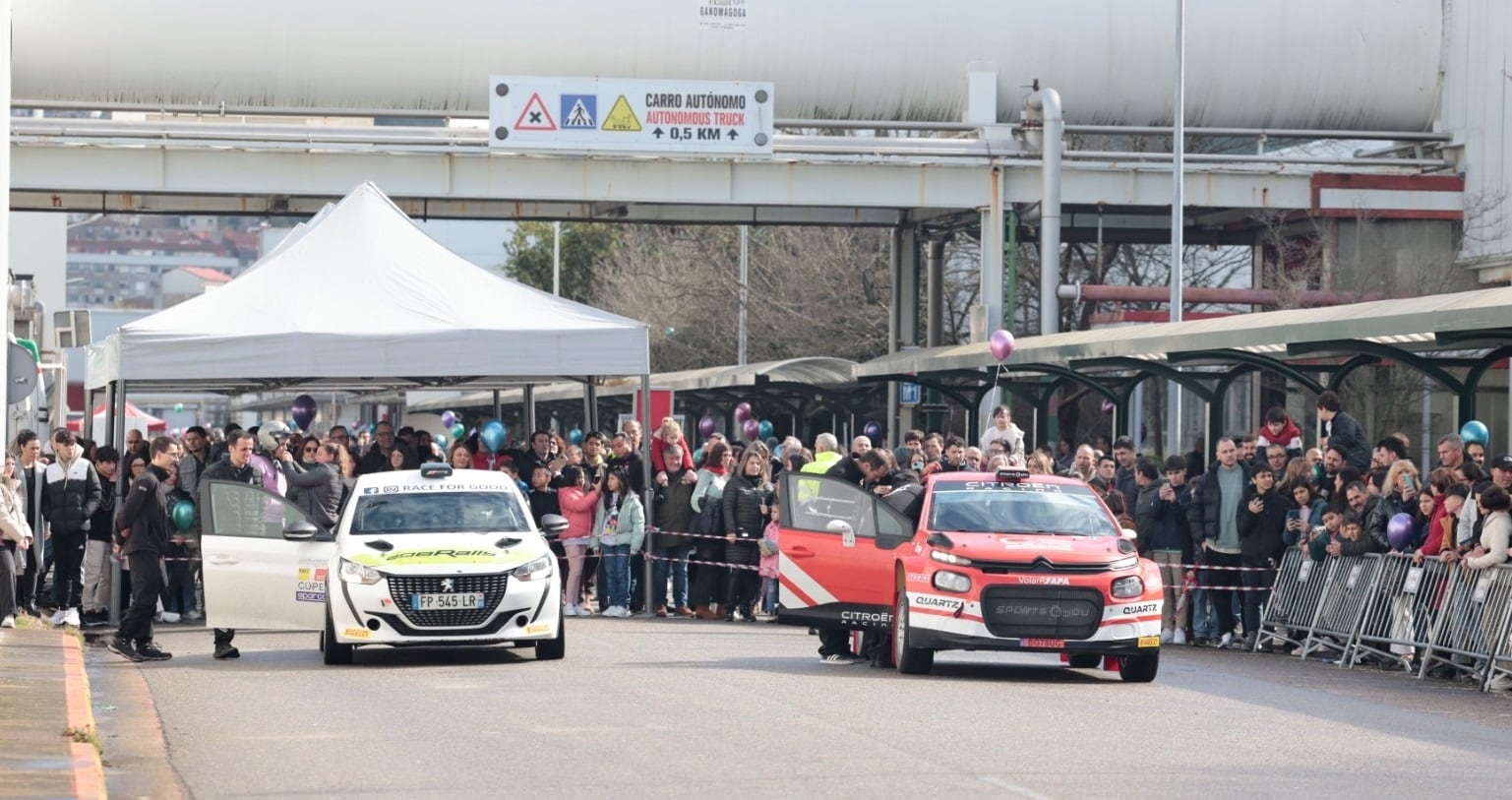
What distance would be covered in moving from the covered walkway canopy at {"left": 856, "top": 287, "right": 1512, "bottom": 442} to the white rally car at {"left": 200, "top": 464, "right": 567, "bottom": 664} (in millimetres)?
7485

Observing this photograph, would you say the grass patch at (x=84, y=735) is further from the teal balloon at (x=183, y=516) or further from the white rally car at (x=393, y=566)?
the teal balloon at (x=183, y=516)

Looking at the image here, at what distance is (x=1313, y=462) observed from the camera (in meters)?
20.4

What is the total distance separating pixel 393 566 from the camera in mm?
16516

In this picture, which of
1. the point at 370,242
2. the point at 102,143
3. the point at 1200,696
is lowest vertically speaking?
the point at 1200,696

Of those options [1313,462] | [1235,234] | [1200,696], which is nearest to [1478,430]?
[1313,462]

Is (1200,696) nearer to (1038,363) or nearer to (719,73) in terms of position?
(1038,363)

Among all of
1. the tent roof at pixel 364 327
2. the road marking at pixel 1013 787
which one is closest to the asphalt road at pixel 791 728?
the road marking at pixel 1013 787

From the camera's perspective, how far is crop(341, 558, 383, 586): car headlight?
16438 mm

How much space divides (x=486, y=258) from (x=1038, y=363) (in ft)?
295

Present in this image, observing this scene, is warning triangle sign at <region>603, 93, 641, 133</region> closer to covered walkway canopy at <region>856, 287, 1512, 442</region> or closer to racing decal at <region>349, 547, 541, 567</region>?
covered walkway canopy at <region>856, 287, 1512, 442</region>

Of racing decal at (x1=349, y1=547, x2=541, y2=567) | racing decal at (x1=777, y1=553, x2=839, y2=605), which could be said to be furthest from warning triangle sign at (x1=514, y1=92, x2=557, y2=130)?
racing decal at (x1=349, y1=547, x2=541, y2=567)

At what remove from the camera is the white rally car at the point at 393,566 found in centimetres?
1655

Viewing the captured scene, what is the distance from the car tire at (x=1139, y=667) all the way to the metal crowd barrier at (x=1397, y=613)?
2.38 m

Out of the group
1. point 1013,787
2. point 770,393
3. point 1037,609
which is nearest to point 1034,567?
point 1037,609
